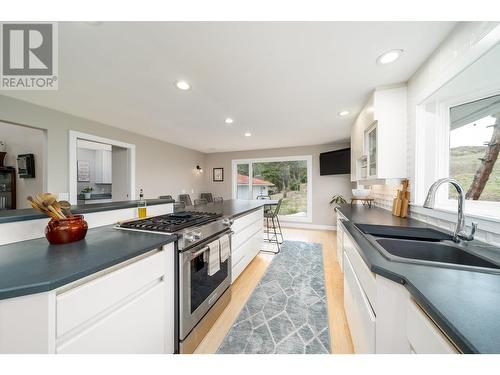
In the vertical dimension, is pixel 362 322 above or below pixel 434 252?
below

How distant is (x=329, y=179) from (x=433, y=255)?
3.94 m

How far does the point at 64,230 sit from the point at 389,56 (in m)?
2.57

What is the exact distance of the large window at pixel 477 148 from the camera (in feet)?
3.90

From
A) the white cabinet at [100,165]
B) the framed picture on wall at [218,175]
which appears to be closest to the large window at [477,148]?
the framed picture on wall at [218,175]

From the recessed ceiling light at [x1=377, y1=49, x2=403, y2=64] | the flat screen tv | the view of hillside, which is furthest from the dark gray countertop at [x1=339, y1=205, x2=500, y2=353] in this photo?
the flat screen tv

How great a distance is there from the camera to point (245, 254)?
2438 mm

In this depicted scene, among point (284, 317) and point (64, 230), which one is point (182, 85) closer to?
point (64, 230)

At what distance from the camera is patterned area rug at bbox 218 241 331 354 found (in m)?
1.35

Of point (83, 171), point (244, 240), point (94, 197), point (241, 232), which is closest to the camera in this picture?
point (241, 232)

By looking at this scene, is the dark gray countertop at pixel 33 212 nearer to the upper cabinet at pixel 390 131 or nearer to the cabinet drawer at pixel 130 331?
the cabinet drawer at pixel 130 331

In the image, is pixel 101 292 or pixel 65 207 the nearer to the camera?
pixel 101 292

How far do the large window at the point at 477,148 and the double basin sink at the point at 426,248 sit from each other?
0.42 meters

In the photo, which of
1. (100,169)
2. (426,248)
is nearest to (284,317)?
(426,248)

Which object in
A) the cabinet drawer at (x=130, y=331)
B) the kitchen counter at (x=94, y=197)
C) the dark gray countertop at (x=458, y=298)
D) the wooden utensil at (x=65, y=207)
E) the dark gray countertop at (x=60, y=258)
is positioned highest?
the wooden utensil at (x=65, y=207)
